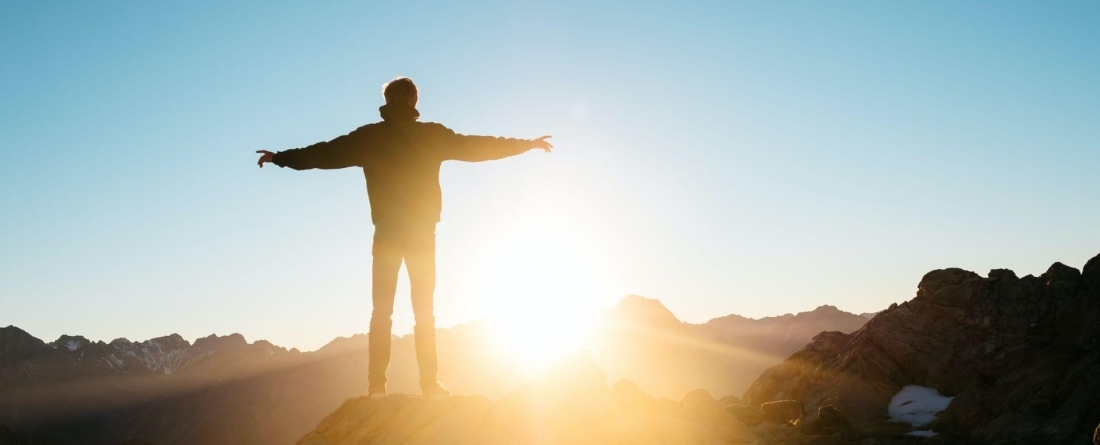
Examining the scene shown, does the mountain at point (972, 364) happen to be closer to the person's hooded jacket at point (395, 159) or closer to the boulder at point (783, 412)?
the boulder at point (783, 412)

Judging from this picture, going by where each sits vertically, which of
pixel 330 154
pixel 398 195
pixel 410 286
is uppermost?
pixel 330 154

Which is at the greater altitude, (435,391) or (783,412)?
(435,391)

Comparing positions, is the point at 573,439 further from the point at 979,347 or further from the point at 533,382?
the point at 979,347

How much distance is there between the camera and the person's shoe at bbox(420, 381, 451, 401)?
10.6m

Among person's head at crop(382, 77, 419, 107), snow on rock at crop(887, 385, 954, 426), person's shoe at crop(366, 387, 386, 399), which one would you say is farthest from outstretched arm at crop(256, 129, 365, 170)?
snow on rock at crop(887, 385, 954, 426)

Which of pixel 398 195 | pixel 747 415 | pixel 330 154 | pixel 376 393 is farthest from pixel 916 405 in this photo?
pixel 330 154

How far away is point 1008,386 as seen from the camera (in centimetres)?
1518

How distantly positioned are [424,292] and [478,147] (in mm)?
2556

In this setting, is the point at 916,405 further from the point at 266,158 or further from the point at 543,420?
the point at 266,158

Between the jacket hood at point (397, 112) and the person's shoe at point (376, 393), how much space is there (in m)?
4.43

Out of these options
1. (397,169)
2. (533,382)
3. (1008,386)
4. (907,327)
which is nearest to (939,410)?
(1008,386)

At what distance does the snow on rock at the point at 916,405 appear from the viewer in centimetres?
1611

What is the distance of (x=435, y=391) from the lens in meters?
10.8

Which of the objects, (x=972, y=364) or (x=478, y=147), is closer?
(x=478, y=147)
